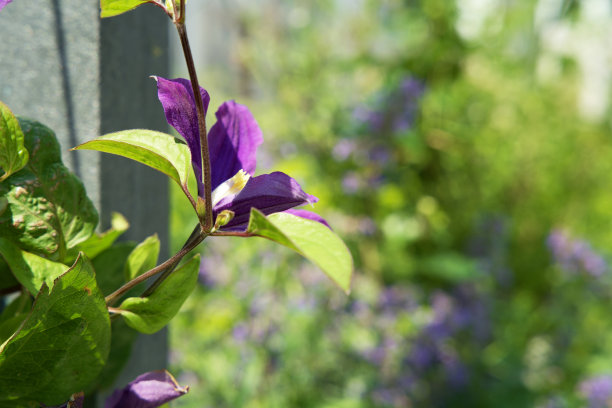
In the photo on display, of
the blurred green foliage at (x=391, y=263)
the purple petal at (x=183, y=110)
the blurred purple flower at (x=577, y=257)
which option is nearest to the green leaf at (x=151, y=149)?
the purple petal at (x=183, y=110)

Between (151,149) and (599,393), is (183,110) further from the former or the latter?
(599,393)

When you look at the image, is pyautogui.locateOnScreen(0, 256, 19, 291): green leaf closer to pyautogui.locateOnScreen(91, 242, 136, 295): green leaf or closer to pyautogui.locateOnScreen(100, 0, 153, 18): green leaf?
pyautogui.locateOnScreen(91, 242, 136, 295): green leaf

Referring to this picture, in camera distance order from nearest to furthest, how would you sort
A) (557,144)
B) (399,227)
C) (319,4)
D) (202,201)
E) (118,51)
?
(202,201)
(118,51)
(399,227)
(319,4)
(557,144)

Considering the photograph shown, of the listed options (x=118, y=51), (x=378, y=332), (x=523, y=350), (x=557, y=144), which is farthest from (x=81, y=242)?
(x=557, y=144)

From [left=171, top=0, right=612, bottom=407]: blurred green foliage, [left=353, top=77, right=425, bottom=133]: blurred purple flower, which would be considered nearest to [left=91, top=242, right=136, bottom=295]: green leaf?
[left=171, top=0, right=612, bottom=407]: blurred green foliage

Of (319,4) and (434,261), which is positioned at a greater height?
(319,4)

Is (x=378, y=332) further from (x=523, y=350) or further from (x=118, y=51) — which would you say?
(x=118, y=51)

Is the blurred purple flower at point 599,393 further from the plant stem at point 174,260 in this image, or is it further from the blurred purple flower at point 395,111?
the plant stem at point 174,260
